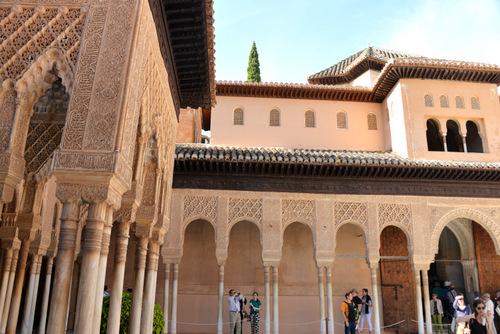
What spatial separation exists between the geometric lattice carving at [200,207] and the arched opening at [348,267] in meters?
5.01

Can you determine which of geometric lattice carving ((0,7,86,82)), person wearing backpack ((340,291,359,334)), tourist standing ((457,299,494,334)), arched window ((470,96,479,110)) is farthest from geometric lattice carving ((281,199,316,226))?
geometric lattice carving ((0,7,86,82))

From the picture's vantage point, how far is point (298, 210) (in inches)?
511

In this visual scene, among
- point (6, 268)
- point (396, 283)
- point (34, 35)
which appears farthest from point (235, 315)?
point (34, 35)

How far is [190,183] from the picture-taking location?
13023 millimetres

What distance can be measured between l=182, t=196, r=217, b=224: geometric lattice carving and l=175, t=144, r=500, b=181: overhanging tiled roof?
2.83 ft

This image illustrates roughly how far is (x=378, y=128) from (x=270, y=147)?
429 cm

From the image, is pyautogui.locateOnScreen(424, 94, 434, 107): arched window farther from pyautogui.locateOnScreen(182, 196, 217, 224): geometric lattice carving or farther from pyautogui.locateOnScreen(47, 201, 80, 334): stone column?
pyautogui.locateOnScreen(47, 201, 80, 334): stone column

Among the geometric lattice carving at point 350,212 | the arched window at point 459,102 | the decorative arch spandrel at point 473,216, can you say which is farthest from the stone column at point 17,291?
the arched window at point 459,102

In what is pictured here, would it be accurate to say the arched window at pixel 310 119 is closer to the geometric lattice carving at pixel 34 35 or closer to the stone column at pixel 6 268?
the stone column at pixel 6 268

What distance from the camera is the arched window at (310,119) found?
16.0 m

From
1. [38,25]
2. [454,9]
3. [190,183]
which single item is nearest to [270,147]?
[190,183]

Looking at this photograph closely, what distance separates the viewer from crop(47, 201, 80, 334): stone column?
14.7 ft

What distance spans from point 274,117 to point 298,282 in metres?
6.13

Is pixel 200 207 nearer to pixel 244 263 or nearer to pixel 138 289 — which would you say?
pixel 244 263
